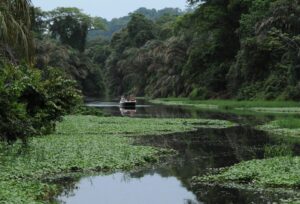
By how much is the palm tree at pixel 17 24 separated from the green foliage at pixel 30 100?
3.27 ft

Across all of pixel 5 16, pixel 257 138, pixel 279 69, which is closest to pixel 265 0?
pixel 279 69

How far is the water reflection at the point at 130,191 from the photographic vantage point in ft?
46.1

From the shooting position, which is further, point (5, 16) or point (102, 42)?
point (102, 42)

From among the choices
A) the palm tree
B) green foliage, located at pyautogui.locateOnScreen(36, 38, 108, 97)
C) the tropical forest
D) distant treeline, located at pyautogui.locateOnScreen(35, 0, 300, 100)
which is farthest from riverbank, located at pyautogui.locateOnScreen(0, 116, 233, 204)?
green foliage, located at pyautogui.locateOnScreen(36, 38, 108, 97)

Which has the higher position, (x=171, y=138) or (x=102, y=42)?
(x=102, y=42)

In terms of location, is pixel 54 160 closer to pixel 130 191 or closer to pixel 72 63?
pixel 130 191

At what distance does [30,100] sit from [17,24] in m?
4.25

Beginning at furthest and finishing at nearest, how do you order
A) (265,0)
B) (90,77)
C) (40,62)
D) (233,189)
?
(90,77)
(40,62)
(265,0)
(233,189)

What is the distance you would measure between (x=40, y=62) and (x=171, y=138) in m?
63.5

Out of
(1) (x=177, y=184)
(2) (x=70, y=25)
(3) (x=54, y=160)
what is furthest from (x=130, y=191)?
(2) (x=70, y=25)

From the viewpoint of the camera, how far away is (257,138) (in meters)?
28.2

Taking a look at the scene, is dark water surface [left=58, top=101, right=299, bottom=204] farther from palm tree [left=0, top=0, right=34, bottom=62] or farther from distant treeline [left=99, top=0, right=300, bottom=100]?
distant treeline [left=99, top=0, right=300, bottom=100]

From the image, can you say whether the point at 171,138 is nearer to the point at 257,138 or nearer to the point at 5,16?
the point at 257,138

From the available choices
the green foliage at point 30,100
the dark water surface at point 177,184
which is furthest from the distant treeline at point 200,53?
the dark water surface at point 177,184
